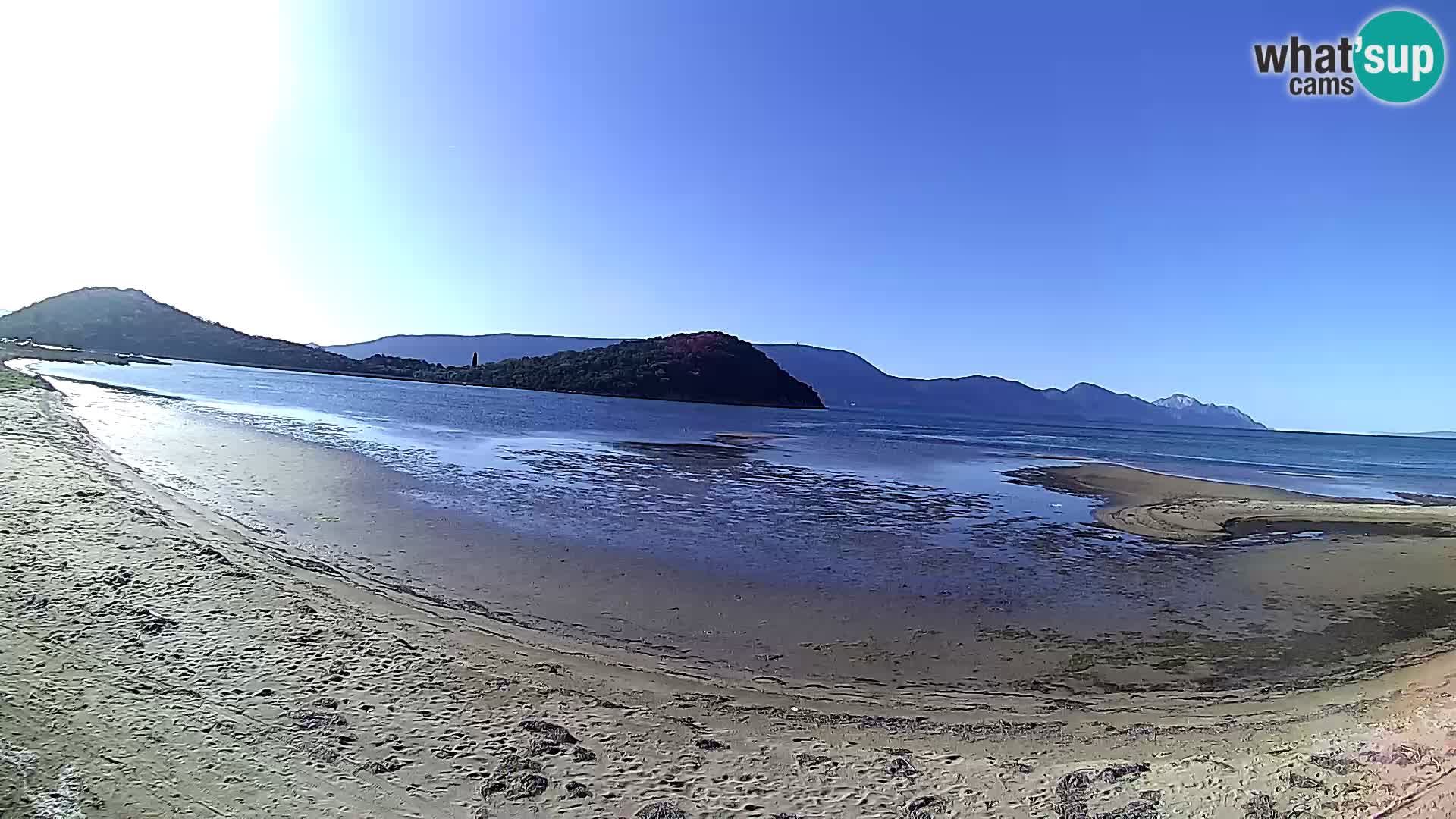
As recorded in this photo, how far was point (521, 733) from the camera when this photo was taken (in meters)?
5.56

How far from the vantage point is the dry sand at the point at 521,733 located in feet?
15.2

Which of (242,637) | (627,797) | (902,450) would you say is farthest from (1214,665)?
(902,450)

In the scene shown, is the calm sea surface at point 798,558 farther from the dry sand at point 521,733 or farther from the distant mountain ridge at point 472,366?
the distant mountain ridge at point 472,366

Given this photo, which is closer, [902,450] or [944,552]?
[944,552]

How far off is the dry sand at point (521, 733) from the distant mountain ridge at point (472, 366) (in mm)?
115914

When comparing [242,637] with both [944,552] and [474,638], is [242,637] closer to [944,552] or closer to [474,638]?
[474,638]

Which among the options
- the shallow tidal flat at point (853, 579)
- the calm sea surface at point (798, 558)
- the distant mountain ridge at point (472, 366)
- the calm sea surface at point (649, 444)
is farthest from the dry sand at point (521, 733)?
the distant mountain ridge at point (472, 366)

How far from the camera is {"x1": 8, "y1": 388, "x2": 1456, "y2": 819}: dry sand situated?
4.62 m

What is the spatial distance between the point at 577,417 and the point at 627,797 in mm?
52527

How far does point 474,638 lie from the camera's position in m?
7.82

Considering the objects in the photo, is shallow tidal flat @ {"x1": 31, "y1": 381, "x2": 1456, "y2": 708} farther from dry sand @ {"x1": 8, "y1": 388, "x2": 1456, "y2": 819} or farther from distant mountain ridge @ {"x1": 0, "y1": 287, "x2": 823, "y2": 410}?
distant mountain ridge @ {"x1": 0, "y1": 287, "x2": 823, "y2": 410}

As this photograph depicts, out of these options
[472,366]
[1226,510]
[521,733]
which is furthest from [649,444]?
[472,366]

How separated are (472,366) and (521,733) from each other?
152 m

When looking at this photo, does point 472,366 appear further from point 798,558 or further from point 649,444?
point 798,558
